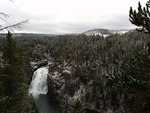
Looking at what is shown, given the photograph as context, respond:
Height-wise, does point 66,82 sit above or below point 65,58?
below

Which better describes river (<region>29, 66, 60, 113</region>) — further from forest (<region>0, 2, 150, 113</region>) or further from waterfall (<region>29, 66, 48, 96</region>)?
forest (<region>0, 2, 150, 113</region>)

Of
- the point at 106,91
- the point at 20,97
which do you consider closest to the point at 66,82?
the point at 106,91

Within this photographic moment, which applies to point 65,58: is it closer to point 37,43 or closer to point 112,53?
point 112,53

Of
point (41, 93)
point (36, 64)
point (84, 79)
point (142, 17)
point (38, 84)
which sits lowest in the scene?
point (41, 93)

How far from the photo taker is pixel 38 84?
38531 mm

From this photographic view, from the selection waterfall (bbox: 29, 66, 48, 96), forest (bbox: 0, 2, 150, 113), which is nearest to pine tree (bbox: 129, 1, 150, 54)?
forest (bbox: 0, 2, 150, 113)

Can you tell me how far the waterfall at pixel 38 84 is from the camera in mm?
37041

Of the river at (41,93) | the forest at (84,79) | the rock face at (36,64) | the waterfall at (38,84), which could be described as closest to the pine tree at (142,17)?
the forest at (84,79)

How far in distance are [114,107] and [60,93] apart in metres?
13.0

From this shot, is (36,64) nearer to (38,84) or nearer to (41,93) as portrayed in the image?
(38,84)


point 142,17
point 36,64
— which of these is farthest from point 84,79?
point 142,17

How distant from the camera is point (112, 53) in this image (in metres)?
40.2

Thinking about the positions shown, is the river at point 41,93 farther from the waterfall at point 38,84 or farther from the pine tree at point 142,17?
the pine tree at point 142,17

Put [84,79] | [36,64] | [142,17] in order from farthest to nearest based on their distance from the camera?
[36,64] → [84,79] → [142,17]
